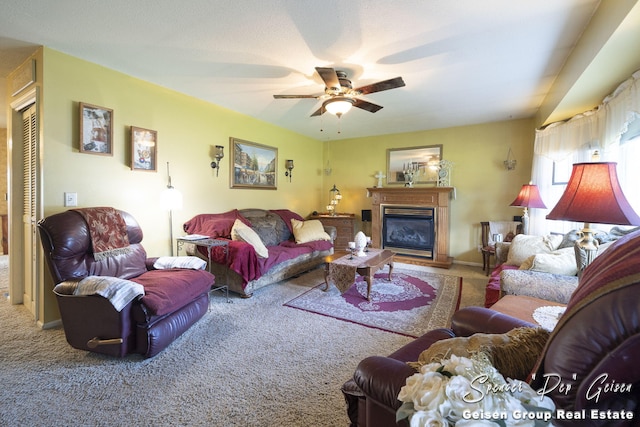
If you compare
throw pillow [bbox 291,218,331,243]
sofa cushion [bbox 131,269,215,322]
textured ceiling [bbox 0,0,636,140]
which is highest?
textured ceiling [bbox 0,0,636,140]

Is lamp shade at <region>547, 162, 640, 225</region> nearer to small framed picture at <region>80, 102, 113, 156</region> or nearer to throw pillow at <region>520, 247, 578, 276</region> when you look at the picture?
throw pillow at <region>520, 247, 578, 276</region>

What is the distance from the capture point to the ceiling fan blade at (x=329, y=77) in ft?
7.83

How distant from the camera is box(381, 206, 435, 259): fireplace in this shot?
535 centimetres

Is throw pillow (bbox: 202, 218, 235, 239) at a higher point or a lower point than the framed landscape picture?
lower

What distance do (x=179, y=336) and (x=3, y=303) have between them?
236 cm

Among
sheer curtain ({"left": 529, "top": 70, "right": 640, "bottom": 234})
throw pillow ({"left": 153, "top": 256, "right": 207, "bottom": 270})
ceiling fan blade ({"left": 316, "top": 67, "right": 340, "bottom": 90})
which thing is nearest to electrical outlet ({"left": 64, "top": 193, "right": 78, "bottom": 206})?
throw pillow ({"left": 153, "top": 256, "right": 207, "bottom": 270})

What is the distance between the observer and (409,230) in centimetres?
555

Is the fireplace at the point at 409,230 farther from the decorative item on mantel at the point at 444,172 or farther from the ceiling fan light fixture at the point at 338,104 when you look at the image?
the ceiling fan light fixture at the point at 338,104

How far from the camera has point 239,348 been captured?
2248 millimetres

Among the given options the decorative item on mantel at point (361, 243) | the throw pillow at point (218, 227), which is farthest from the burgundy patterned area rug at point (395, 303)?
the throw pillow at point (218, 227)

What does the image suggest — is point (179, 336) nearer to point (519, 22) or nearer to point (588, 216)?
point (588, 216)

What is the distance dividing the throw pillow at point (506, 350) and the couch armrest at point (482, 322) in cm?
45

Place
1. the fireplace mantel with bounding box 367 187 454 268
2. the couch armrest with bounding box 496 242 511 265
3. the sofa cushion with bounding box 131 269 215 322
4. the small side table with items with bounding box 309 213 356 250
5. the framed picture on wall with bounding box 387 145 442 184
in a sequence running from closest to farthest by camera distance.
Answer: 1. the sofa cushion with bounding box 131 269 215 322
2. the couch armrest with bounding box 496 242 511 265
3. the fireplace mantel with bounding box 367 187 454 268
4. the framed picture on wall with bounding box 387 145 442 184
5. the small side table with items with bounding box 309 213 356 250

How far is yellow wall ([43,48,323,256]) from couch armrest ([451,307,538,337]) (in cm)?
337
